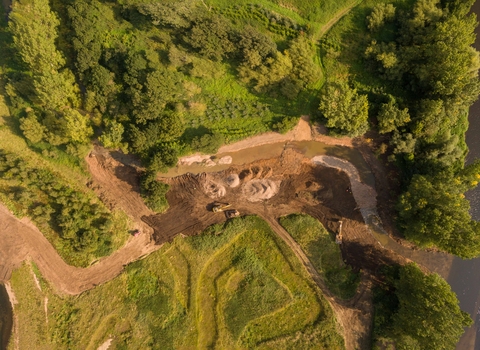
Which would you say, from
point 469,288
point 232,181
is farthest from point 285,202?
point 469,288

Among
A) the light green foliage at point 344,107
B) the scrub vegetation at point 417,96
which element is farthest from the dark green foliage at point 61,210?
the scrub vegetation at point 417,96

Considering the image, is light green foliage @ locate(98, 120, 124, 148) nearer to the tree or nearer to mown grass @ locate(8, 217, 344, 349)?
mown grass @ locate(8, 217, 344, 349)

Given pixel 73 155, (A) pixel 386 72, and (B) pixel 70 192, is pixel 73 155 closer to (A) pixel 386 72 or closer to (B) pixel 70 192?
(B) pixel 70 192

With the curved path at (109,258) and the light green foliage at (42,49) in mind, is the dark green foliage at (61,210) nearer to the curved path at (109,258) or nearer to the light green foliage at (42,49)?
the curved path at (109,258)

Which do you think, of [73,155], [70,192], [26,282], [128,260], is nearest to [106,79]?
[73,155]

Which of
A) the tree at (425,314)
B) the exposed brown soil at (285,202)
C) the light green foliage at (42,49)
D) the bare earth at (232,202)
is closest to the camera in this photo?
the tree at (425,314)

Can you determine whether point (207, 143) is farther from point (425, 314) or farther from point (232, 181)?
point (425, 314)

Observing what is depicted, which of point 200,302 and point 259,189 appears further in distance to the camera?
point 259,189
